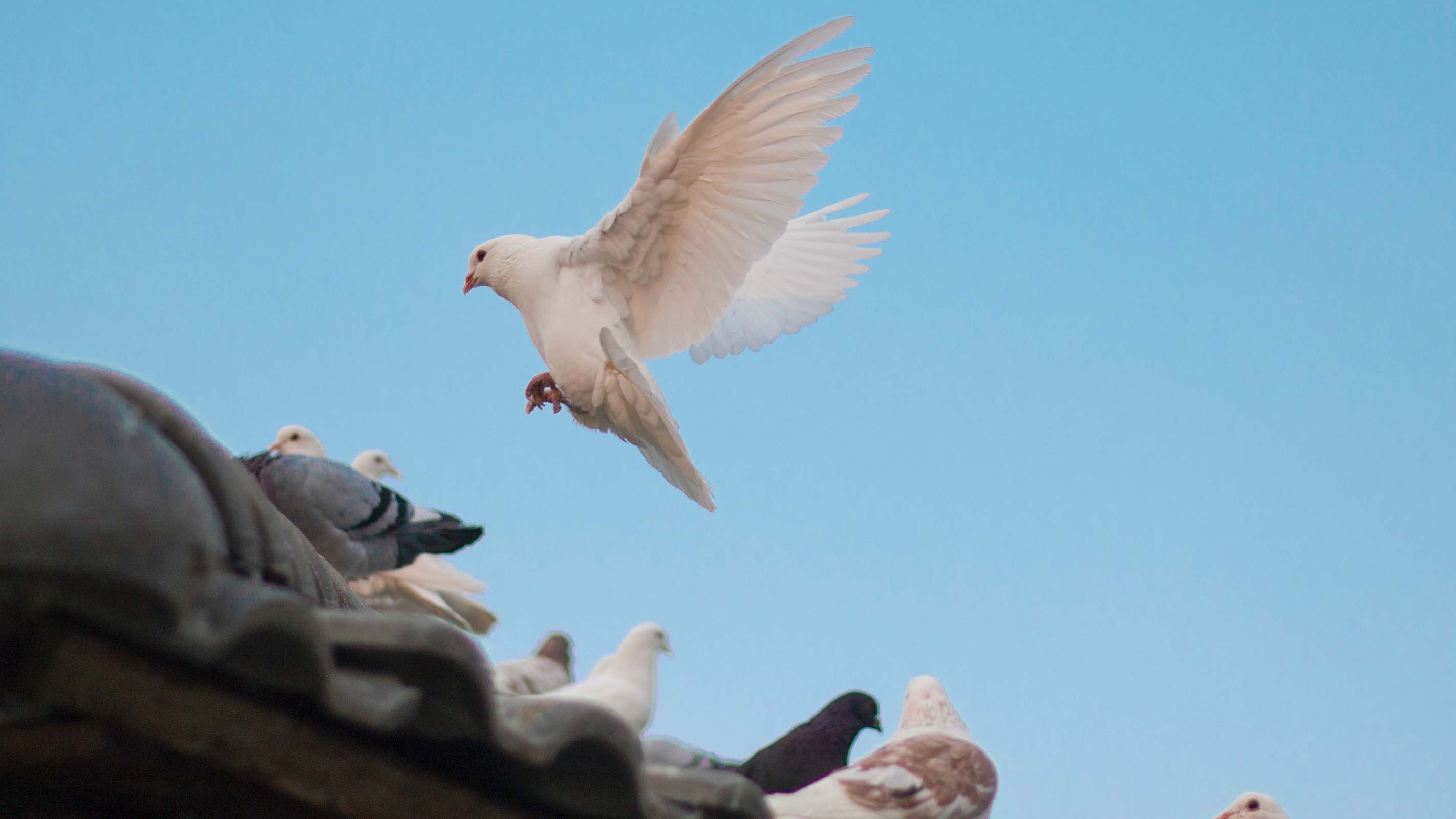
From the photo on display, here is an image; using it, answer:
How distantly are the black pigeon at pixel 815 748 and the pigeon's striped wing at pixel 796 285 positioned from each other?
149 inches

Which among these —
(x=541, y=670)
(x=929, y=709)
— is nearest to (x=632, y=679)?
(x=929, y=709)

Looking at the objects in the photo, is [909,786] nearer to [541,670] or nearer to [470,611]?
[541,670]

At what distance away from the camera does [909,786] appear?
21.0 ft

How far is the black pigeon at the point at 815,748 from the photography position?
7168 millimetres

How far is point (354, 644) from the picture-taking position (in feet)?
4.94

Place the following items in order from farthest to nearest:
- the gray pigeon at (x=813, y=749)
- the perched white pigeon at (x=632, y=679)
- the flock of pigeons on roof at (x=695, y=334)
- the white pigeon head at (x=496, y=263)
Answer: the white pigeon head at (x=496, y=263) < the gray pigeon at (x=813, y=749) < the flock of pigeons on roof at (x=695, y=334) < the perched white pigeon at (x=632, y=679)

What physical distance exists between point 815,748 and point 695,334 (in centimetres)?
299

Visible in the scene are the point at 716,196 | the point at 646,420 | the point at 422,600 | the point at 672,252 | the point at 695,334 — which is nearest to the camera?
the point at 716,196

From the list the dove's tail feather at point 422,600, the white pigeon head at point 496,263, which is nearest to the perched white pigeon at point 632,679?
the white pigeon head at point 496,263

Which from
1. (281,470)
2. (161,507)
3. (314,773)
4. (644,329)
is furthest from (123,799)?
(281,470)

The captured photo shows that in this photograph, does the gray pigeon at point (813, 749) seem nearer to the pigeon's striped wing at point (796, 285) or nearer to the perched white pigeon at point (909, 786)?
the perched white pigeon at point (909, 786)

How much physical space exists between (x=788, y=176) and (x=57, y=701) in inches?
279

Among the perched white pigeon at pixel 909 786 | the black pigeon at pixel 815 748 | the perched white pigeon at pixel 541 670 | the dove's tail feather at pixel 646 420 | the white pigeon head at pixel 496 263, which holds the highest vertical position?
the white pigeon head at pixel 496 263

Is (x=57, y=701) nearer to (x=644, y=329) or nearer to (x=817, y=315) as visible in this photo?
(x=644, y=329)
